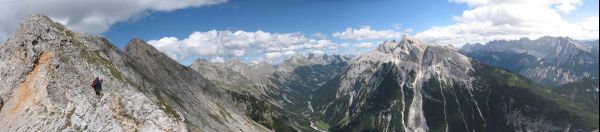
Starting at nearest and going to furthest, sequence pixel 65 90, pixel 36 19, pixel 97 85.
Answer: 1. pixel 65 90
2. pixel 97 85
3. pixel 36 19

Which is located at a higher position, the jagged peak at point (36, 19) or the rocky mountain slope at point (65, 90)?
the jagged peak at point (36, 19)

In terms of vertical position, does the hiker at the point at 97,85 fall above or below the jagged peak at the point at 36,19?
A: below

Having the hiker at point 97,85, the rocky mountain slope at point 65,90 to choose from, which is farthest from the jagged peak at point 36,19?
the hiker at point 97,85

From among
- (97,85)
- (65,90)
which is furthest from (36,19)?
(97,85)

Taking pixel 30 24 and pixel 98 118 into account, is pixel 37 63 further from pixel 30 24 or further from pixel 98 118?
pixel 98 118

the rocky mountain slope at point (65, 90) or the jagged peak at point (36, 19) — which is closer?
the rocky mountain slope at point (65, 90)

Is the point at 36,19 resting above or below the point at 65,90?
above

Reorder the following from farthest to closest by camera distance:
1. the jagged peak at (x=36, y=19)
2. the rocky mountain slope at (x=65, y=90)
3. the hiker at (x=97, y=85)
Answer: the jagged peak at (x=36, y=19) < the hiker at (x=97, y=85) < the rocky mountain slope at (x=65, y=90)

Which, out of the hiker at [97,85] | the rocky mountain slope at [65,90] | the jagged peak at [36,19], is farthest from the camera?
the jagged peak at [36,19]

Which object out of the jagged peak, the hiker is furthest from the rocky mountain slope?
the hiker

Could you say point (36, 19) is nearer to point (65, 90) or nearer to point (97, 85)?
point (65, 90)

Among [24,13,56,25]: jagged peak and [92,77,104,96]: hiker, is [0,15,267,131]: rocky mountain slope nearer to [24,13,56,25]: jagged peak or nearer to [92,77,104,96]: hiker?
[24,13,56,25]: jagged peak

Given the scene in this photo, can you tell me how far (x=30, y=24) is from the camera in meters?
136

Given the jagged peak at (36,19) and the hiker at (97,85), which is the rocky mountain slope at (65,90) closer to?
the jagged peak at (36,19)
